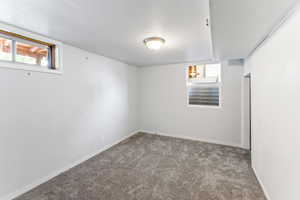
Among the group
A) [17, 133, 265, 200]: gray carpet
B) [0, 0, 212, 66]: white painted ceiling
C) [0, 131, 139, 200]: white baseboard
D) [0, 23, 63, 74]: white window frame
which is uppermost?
[0, 0, 212, 66]: white painted ceiling

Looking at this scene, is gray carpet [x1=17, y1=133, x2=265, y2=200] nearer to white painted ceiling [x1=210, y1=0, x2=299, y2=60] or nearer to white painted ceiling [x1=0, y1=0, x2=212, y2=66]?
white painted ceiling [x1=210, y1=0, x2=299, y2=60]

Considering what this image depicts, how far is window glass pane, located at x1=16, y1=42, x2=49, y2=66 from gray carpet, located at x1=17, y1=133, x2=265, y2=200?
1.95m

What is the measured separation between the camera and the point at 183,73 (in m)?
4.12

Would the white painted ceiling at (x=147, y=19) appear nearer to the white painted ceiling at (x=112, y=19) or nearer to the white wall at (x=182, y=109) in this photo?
the white painted ceiling at (x=112, y=19)

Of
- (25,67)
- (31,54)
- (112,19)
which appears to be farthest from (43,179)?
(112,19)

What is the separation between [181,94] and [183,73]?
0.65 meters

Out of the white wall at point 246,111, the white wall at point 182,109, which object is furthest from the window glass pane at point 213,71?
the white wall at point 246,111

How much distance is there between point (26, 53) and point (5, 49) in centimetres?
24

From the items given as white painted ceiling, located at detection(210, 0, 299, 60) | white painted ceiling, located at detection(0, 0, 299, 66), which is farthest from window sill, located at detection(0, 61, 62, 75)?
white painted ceiling, located at detection(210, 0, 299, 60)

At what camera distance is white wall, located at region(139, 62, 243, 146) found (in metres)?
3.53

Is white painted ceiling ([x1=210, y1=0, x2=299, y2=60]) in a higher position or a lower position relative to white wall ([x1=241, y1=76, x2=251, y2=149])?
higher

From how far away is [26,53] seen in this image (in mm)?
2062

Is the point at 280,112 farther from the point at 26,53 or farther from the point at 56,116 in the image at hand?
the point at 26,53

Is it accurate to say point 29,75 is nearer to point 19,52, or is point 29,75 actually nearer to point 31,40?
point 19,52
